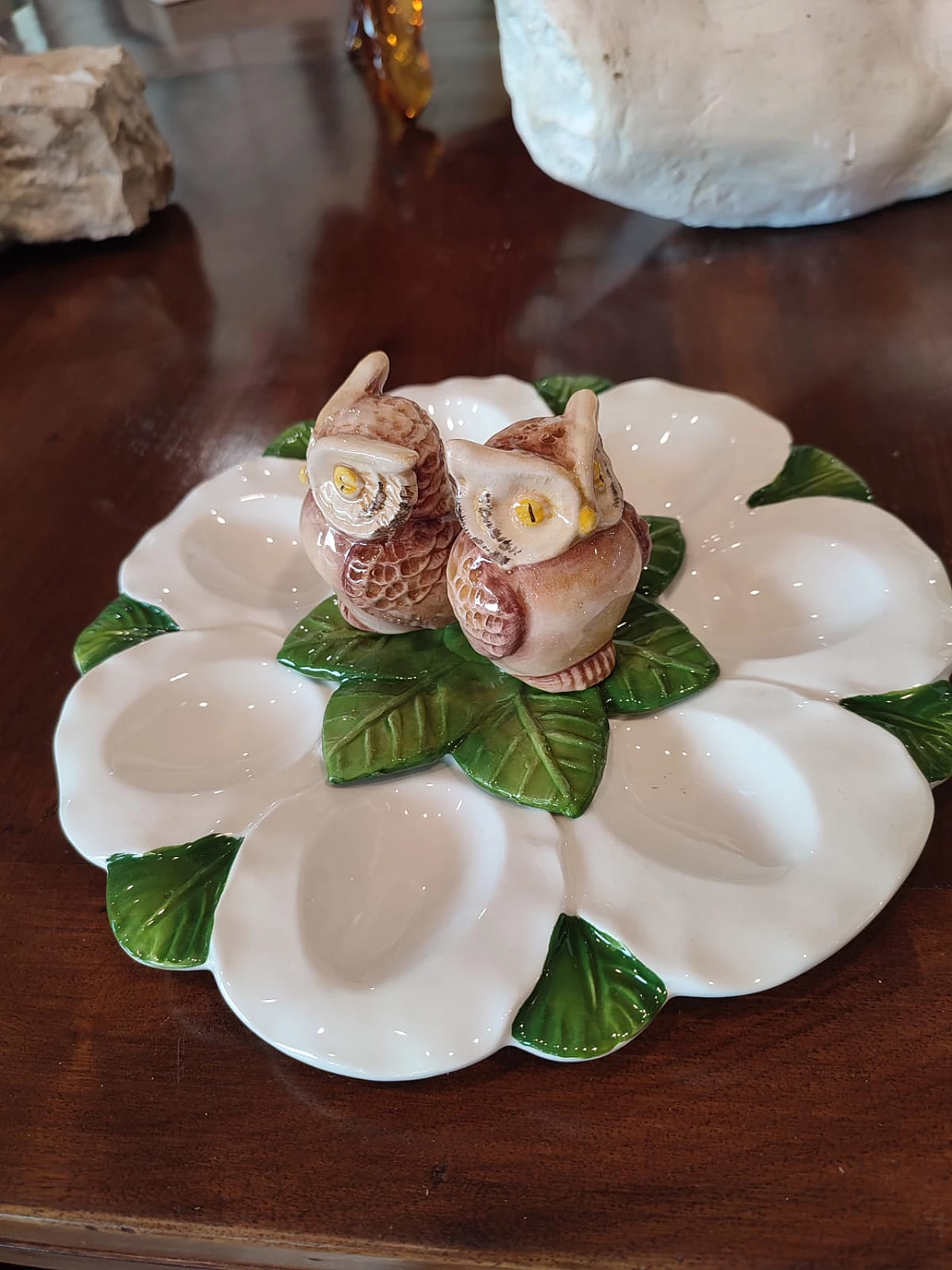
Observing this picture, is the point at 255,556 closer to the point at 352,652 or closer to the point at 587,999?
the point at 352,652

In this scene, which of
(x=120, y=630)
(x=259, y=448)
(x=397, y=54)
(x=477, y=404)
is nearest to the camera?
(x=120, y=630)

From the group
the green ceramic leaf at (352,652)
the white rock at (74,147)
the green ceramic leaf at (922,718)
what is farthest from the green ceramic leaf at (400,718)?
the white rock at (74,147)

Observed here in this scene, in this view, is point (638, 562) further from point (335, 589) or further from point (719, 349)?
point (719, 349)

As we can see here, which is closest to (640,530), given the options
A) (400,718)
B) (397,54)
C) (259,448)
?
(400,718)

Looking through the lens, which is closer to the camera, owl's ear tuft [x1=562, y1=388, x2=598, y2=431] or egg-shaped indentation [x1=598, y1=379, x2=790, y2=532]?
owl's ear tuft [x1=562, y1=388, x2=598, y2=431]

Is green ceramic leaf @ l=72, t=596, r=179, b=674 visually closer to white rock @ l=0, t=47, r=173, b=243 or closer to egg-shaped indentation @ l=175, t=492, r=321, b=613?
egg-shaped indentation @ l=175, t=492, r=321, b=613

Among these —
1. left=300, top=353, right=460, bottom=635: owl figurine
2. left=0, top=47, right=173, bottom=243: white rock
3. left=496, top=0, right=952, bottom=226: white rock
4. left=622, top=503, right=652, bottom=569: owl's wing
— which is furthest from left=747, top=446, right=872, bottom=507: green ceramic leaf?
left=0, top=47, right=173, bottom=243: white rock
